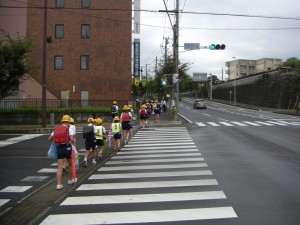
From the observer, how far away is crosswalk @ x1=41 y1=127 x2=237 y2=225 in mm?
6773

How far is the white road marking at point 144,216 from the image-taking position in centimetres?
657

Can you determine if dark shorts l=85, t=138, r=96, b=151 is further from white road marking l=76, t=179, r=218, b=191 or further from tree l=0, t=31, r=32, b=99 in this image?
tree l=0, t=31, r=32, b=99

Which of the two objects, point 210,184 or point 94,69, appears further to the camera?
point 94,69

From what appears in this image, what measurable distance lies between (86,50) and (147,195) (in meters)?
34.5

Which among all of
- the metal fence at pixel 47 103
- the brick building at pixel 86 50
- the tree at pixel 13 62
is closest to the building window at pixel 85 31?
the brick building at pixel 86 50

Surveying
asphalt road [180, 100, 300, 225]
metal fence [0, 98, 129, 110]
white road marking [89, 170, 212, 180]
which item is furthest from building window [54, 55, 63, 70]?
white road marking [89, 170, 212, 180]

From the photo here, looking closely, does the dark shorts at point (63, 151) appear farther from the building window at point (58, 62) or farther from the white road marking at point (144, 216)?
the building window at point (58, 62)

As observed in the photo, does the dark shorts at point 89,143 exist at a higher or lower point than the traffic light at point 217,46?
lower

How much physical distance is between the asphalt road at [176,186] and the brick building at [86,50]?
83.7ft

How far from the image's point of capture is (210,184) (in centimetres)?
934

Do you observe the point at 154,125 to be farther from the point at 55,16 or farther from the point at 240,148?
the point at 55,16

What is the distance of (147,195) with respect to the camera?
27.5 ft

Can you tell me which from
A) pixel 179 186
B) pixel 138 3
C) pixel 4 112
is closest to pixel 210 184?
pixel 179 186

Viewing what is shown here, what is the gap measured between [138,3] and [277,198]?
7231 centimetres
